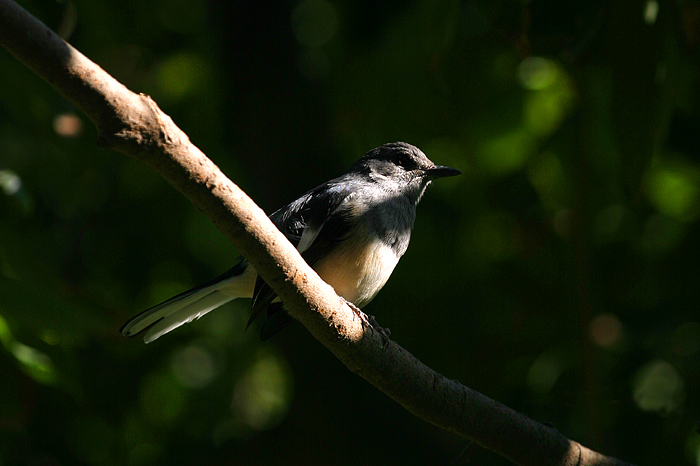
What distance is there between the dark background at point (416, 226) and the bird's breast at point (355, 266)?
35.2 inches

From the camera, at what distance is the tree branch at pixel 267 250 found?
149cm

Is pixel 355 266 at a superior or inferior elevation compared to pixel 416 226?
superior

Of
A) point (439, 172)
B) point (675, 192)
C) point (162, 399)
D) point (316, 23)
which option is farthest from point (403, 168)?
point (162, 399)

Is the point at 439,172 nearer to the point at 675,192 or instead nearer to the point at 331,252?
the point at 331,252

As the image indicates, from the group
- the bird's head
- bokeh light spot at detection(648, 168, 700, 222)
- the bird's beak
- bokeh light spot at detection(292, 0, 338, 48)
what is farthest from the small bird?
bokeh light spot at detection(292, 0, 338, 48)

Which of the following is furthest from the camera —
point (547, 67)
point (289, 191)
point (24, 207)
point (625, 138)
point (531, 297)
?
point (531, 297)

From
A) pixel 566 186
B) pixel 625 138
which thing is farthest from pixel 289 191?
pixel 625 138

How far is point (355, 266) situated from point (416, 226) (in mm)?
1997

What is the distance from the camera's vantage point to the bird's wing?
129 inches

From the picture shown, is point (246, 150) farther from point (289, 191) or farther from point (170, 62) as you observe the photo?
point (170, 62)

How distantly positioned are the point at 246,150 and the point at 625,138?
293cm

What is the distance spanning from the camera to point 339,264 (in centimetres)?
326

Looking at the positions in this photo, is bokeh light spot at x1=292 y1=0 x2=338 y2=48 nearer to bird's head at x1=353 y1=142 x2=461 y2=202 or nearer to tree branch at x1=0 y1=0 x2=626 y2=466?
bird's head at x1=353 y1=142 x2=461 y2=202

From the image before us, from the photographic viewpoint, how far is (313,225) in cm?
335
